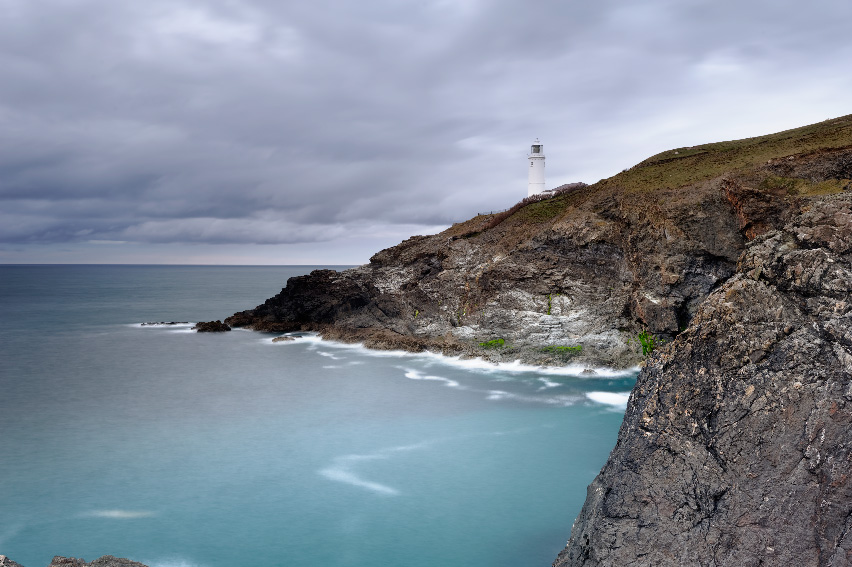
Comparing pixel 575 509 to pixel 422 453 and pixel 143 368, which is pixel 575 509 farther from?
pixel 143 368

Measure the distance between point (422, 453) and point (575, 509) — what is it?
18.7 ft

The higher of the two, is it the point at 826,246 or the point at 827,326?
the point at 826,246

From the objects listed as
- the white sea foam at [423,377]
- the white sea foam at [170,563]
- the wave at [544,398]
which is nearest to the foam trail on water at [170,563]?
the white sea foam at [170,563]

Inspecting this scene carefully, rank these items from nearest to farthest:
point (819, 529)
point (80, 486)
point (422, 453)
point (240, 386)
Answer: point (819, 529) → point (80, 486) → point (422, 453) → point (240, 386)

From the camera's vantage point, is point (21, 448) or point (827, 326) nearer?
point (827, 326)

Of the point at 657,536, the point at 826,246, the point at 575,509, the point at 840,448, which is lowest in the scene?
the point at 575,509

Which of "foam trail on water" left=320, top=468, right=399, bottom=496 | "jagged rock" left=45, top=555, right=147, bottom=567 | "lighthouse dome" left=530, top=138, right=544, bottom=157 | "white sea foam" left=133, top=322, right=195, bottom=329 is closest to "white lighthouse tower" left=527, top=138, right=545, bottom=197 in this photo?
"lighthouse dome" left=530, top=138, right=544, bottom=157

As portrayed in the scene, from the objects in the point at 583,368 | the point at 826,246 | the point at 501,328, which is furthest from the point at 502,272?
the point at 826,246

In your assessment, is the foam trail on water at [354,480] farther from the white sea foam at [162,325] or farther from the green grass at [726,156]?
the white sea foam at [162,325]

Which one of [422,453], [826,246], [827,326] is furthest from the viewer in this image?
[422,453]

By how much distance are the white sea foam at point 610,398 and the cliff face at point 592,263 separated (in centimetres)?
381

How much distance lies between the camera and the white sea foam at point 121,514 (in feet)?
46.5

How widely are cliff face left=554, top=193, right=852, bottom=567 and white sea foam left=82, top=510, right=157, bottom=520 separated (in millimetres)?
10820

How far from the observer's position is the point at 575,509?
14.2 m
